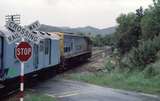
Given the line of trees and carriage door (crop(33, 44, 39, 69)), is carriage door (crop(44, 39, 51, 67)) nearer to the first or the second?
carriage door (crop(33, 44, 39, 69))

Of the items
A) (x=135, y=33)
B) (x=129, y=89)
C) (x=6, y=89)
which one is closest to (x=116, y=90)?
(x=129, y=89)

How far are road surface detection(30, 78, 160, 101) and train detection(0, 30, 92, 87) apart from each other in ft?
4.44

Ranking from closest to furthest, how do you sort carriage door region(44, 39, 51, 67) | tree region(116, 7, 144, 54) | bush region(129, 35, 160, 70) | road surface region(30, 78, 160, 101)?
road surface region(30, 78, 160, 101)
carriage door region(44, 39, 51, 67)
bush region(129, 35, 160, 70)
tree region(116, 7, 144, 54)

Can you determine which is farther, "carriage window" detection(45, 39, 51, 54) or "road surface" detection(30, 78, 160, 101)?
"carriage window" detection(45, 39, 51, 54)

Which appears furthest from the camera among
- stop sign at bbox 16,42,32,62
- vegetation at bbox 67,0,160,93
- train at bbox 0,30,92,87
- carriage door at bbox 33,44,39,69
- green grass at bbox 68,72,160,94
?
vegetation at bbox 67,0,160,93

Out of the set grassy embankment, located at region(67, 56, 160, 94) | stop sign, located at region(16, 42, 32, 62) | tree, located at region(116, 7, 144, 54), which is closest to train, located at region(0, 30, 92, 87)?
grassy embankment, located at region(67, 56, 160, 94)

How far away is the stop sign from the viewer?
13066mm

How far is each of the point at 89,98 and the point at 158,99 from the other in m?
2.77

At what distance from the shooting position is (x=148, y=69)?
1008 inches

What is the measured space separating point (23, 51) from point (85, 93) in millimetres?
7054

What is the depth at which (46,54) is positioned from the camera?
2639cm

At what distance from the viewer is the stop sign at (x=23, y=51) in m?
13.1

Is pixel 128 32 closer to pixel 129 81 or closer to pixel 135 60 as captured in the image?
pixel 135 60

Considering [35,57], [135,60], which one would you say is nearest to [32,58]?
[35,57]
